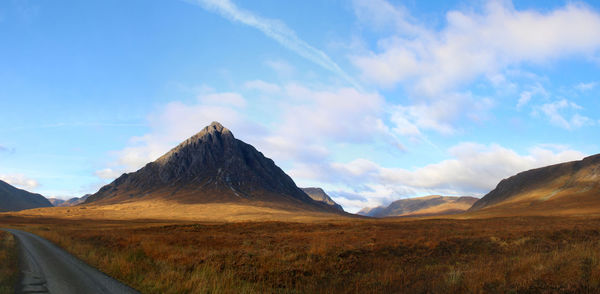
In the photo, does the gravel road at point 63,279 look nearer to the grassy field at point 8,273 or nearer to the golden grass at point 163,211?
the grassy field at point 8,273

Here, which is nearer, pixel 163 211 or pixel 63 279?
pixel 63 279

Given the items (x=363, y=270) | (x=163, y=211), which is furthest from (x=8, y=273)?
(x=163, y=211)

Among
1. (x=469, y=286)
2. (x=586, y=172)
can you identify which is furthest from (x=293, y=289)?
(x=586, y=172)

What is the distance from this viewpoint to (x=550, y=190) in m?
149

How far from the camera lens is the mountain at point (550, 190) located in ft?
385

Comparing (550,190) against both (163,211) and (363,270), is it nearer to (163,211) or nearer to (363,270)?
(163,211)

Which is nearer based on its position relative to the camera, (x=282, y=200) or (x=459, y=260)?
(x=459, y=260)

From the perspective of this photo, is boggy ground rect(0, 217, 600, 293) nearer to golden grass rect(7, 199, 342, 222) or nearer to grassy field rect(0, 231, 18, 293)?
grassy field rect(0, 231, 18, 293)

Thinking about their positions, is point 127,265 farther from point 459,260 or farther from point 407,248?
point 459,260

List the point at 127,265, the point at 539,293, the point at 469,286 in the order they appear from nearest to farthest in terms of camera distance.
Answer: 1. the point at 539,293
2. the point at 469,286
3. the point at 127,265

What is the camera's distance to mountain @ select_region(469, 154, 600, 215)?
117 metres

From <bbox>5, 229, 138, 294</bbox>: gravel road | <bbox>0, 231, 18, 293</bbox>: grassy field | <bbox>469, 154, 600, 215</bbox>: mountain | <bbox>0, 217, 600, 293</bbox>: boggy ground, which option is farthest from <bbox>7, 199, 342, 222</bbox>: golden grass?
<bbox>5, 229, 138, 294</bbox>: gravel road

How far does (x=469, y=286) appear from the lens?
10617mm

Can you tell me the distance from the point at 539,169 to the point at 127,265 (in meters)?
218
